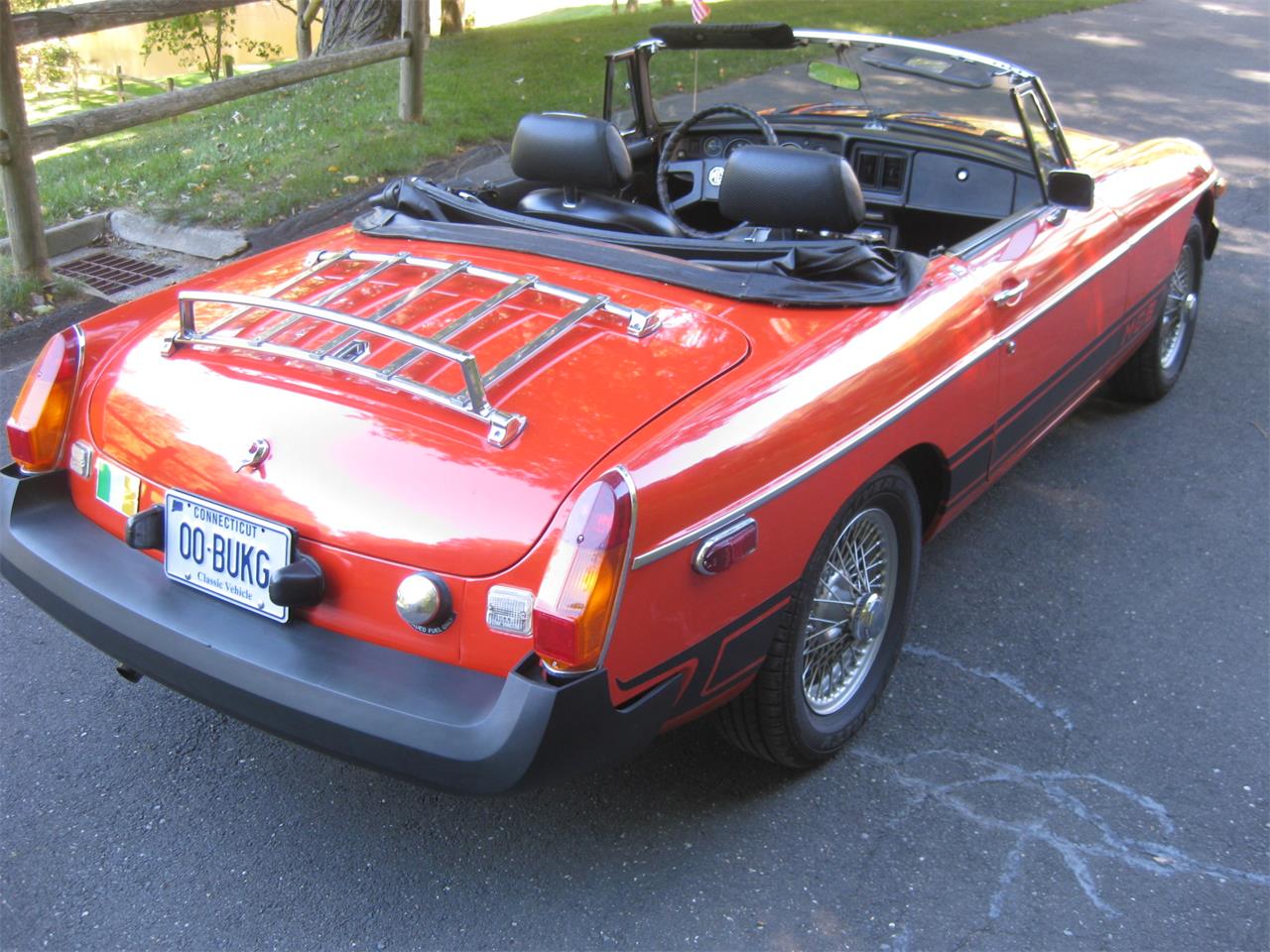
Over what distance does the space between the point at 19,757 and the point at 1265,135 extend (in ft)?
31.3

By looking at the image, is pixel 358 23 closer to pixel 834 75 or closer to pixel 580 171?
pixel 834 75

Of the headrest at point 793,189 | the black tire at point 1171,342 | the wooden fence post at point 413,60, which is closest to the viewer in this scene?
the headrest at point 793,189

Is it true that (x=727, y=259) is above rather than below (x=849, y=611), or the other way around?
above

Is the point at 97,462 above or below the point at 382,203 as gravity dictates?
below

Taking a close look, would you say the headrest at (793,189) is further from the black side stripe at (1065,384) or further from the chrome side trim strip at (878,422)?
the black side stripe at (1065,384)

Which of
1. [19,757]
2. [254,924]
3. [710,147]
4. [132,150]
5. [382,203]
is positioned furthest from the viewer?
[132,150]

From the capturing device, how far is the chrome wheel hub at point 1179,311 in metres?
4.77

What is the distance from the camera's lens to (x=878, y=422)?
275 cm

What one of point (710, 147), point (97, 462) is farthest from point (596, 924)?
point (710, 147)

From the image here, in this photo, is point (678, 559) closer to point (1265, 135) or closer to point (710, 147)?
point (710, 147)

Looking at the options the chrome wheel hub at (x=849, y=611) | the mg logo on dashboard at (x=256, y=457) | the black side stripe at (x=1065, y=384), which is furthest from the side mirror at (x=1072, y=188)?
the mg logo on dashboard at (x=256, y=457)

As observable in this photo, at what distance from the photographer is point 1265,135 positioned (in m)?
9.23

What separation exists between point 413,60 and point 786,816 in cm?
663

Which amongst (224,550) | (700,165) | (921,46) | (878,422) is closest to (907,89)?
(921,46)
